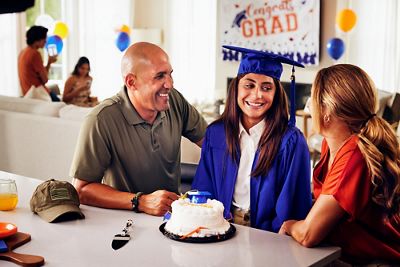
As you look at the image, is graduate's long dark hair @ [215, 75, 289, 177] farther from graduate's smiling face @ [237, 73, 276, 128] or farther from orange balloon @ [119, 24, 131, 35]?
orange balloon @ [119, 24, 131, 35]

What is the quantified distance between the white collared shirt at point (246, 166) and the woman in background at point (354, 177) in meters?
0.42

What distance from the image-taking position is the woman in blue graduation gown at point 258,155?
94.0 inches

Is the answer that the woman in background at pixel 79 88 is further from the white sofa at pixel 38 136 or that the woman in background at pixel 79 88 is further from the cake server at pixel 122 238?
the cake server at pixel 122 238

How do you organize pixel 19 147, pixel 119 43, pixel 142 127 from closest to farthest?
pixel 142 127 → pixel 19 147 → pixel 119 43

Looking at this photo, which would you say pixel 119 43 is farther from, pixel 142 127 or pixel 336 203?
pixel 336 203

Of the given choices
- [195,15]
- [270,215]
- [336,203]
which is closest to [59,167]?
[270,215]

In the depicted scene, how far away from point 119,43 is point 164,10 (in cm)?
100

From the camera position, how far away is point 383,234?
2.01 metres

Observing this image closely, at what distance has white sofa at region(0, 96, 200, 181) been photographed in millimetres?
→ 4230

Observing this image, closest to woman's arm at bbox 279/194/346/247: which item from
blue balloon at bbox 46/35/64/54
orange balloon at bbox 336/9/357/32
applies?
orange balloon at bbox 336/9/357/32

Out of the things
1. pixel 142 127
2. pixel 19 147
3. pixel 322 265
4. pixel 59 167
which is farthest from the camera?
pixel 19 147

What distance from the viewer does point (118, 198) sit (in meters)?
2.31

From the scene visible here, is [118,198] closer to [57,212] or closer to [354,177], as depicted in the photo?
[57,212]

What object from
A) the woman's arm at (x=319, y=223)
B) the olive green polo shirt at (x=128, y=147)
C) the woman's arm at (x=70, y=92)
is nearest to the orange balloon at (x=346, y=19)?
the woman's arm at (x=70, y=92)
